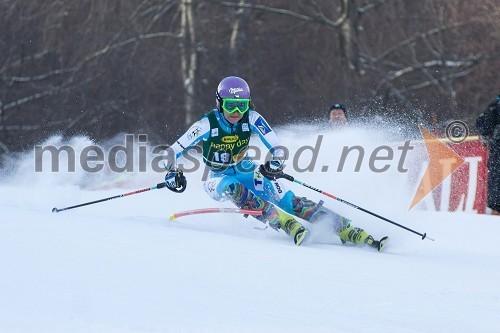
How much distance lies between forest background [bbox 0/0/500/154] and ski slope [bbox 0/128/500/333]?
42.0ft

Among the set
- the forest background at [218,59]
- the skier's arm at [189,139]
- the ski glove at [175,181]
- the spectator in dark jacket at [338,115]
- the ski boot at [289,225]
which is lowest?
the ski boot at [289,225]

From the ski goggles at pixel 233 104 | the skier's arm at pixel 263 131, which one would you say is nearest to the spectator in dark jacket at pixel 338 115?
the skier's arm at pixel 263 131

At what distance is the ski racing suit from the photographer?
752 cm

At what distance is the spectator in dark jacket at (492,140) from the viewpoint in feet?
29.5

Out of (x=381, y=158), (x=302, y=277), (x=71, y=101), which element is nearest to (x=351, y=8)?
(x=71, y=101)

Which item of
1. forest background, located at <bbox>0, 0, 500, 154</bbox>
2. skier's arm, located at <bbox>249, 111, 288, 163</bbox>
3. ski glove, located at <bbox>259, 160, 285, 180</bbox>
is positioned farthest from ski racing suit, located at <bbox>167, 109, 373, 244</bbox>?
forest background, located at <bbox>0, 0, 500, 154</bbox>

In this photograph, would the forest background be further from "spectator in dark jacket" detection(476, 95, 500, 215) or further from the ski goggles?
the ski goggles

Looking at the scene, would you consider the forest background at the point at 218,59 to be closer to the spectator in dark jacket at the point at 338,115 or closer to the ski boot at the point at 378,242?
the spectator in dark jacket at the point at 338,115

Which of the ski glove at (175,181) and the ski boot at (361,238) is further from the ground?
the ski glove at (175,181)

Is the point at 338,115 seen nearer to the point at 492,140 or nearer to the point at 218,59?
the point at 492,140

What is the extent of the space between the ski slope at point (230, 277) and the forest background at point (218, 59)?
12796 mm

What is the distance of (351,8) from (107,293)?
17215 mm

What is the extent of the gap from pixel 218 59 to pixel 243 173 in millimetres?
16144

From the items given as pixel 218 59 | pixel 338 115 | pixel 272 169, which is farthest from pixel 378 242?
pixel 218 59
